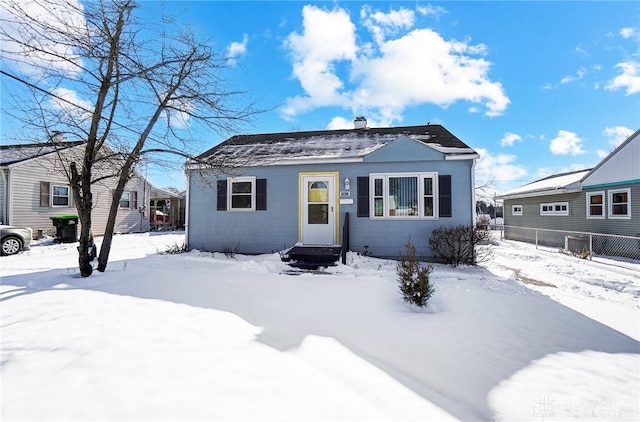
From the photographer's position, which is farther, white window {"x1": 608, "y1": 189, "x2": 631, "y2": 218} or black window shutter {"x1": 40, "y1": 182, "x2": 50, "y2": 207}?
black window shutter {"x1": 40, "y1": 182, "x2": 50, "y2": 207}

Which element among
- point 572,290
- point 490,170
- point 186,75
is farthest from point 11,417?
point 490,170

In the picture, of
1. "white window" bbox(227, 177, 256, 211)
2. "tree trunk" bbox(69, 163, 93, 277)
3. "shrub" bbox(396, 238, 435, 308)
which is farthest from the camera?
"white window" bbox(227, 177, 256, 211)

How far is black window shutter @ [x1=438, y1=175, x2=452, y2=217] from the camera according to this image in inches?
310

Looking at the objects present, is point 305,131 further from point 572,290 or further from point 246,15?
point 572,290

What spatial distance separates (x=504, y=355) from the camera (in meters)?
2.89

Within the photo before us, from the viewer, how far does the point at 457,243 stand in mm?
7625

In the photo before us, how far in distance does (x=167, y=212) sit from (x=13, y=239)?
16087 millimetres

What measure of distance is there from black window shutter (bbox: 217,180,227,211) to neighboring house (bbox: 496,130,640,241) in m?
14.9

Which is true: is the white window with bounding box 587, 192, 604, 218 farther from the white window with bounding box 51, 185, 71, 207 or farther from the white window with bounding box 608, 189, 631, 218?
→ the white window with bounding box 51, 185, 71, 207

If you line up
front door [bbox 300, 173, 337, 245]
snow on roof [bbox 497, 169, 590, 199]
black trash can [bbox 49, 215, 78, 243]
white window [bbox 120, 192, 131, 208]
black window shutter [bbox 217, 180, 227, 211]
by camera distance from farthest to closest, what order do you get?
white window [bbox 120, 192, 131, 208]
snow on roof [bbox 497, 169, 590, 199]
black trash can [bbox 49, 215, 78, 243]
black window shutter [bbox 217, 180, 227, 211]
front door [bbox 300, 173, 337, 245]

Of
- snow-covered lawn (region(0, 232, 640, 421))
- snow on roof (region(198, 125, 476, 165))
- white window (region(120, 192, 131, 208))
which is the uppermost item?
snow on roof (region(198, 125, 476, 165))

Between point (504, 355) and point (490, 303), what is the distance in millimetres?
1820

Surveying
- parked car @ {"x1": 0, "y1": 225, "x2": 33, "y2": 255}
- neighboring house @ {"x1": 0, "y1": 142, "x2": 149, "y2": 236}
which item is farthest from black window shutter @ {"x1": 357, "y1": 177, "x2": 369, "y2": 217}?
parked car @ {"x1": 0, "y1": 225, "x2": 33, "y2": 255}

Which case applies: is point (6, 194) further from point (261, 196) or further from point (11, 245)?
point (261, 196)
